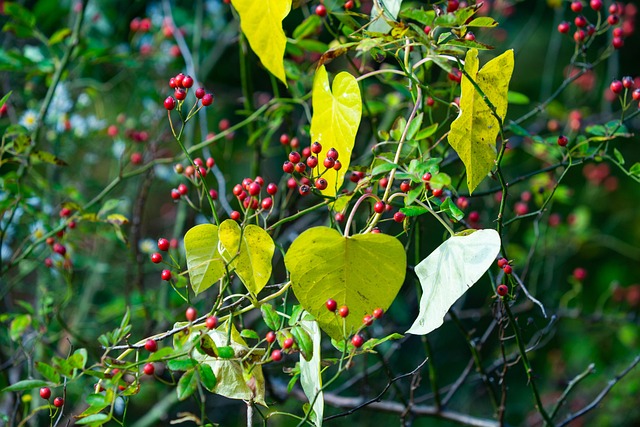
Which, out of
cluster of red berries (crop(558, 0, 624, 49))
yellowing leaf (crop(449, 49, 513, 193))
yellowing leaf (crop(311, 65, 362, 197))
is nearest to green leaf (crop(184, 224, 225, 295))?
yellowing leaf (crop(311, 65, 362, 197))

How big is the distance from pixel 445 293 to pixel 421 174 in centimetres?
13

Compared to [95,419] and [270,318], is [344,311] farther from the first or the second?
[95,419]

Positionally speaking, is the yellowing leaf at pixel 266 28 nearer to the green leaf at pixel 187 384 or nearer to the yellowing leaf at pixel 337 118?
the yellowing leaf at pixel 337 118

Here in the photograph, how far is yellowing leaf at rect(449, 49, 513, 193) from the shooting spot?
69 centimetres

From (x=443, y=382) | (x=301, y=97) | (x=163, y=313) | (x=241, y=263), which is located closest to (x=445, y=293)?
(x=241, y=263)

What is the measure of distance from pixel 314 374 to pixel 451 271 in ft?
0.51

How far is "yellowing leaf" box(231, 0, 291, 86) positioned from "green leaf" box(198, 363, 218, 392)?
29 cm

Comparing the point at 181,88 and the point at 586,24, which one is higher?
the point at 181,88

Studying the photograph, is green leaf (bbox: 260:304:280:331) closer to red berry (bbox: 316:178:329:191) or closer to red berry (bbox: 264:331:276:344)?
red berry (bbox: 264:331:276:344)

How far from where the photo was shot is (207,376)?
2.02 feet

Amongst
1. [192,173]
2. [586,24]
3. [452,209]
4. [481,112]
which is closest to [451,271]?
[452,209]

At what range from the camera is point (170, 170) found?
1.88m

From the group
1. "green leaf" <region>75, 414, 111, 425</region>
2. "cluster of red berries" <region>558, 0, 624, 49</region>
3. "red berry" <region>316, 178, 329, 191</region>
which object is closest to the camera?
"green leaf" <region>75, 414, 111, 425</region>

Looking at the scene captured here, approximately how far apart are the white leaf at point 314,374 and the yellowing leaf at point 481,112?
0.69ft
